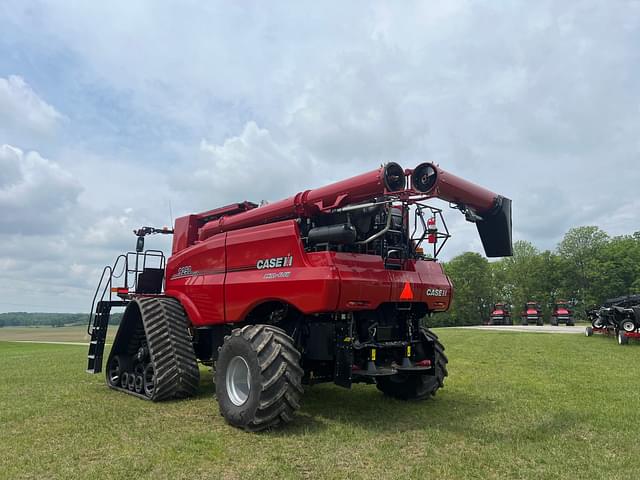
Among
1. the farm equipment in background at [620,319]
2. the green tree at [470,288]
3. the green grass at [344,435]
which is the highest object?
the green tree at [470,288]

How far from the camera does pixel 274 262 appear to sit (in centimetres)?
699

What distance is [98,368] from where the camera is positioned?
927 cm

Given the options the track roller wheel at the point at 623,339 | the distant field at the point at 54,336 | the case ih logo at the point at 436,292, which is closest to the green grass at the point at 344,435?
the case ih logo at the point at 436,292

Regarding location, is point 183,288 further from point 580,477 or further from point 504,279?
point 504,279

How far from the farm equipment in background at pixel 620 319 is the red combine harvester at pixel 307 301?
15051 millimetres

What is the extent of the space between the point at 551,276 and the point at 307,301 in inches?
2859

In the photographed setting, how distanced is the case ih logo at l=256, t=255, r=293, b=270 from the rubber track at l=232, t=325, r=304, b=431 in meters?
1.07

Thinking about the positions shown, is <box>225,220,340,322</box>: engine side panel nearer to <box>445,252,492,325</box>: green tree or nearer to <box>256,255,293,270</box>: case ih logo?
<box>256,255,293,270</box>: case ih logo

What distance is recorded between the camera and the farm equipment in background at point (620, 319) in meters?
19.1

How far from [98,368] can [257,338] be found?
178 inches

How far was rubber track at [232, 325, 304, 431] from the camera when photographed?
5.96m

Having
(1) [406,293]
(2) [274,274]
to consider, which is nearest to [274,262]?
(2) [274,274]

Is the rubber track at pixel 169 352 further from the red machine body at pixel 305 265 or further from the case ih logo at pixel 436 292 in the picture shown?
the case ih logo at pixel 436 292

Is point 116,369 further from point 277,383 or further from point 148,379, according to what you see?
point 277,383
